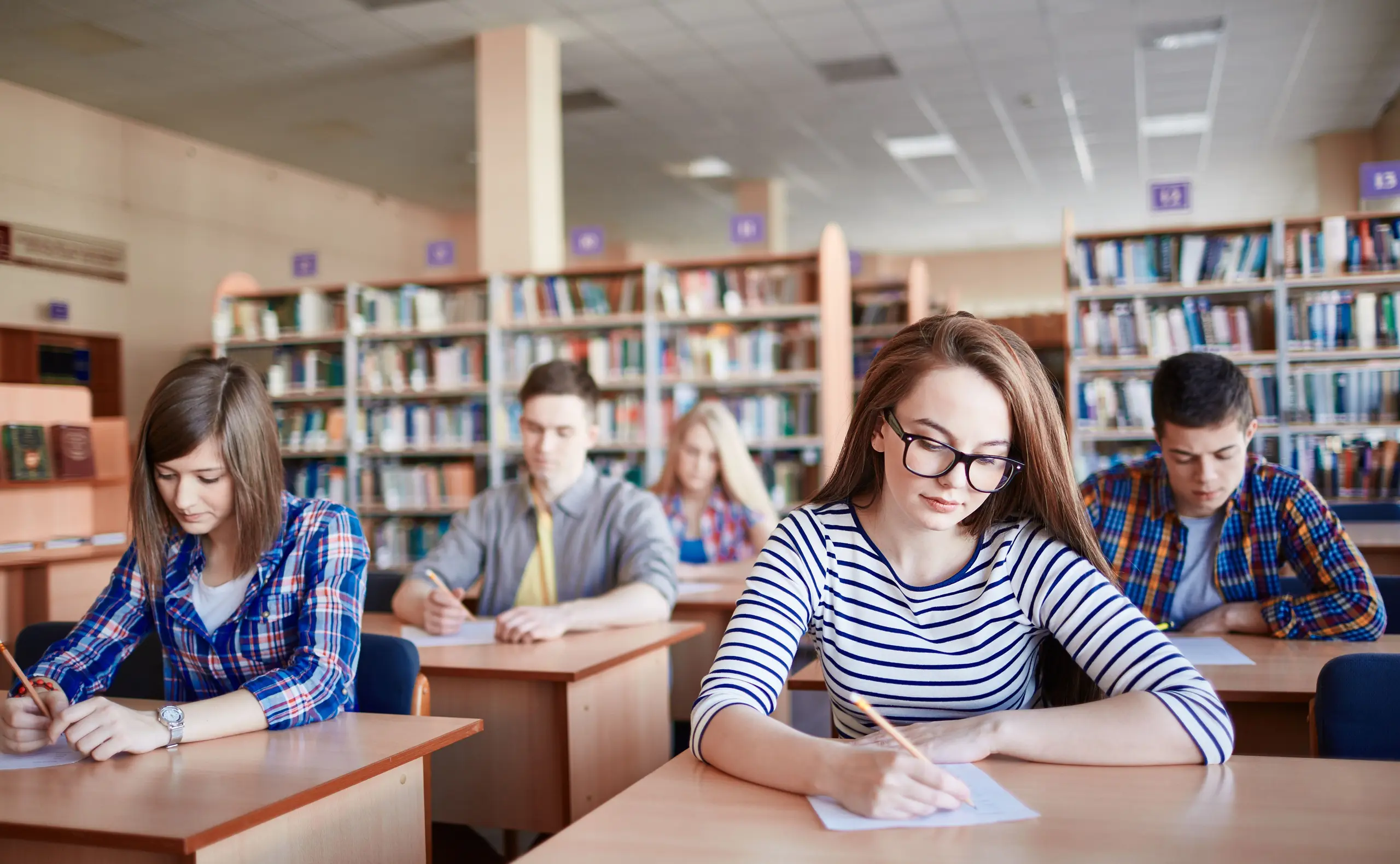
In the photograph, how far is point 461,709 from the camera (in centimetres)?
244

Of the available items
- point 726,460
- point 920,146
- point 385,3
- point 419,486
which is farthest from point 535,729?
point 920,146

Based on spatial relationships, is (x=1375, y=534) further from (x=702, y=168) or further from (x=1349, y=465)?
(x=702, y=168)

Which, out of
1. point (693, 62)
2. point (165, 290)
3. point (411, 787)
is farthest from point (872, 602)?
point (165, 290)

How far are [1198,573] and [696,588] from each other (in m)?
1.52

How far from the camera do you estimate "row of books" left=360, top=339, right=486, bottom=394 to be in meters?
6.74

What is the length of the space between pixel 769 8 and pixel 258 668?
17.7ft

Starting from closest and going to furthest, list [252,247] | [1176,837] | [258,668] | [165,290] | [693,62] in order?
[1176,837], [258,668], [693,62], [165,290], [252,247]

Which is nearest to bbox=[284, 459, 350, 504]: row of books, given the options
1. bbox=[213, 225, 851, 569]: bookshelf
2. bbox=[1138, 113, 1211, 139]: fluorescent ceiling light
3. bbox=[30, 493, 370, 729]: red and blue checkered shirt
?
bbox=[213, 225, 851, 569]: bookshelf

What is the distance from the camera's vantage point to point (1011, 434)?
4.90 ft

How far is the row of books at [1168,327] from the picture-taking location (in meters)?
5.86

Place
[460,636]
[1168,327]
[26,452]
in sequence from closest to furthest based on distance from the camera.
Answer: [460,636], [26,452], [1168,327]

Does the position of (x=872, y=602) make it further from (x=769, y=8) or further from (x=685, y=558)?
(x=769, y=8)

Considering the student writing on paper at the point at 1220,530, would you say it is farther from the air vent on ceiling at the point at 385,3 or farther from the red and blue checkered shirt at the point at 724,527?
the air vent on ceiling at the point at 385,3

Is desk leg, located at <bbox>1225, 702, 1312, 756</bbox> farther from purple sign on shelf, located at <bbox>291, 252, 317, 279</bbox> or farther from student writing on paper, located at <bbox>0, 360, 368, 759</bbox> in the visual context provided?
purple sign on shelf, located at <bbox>291, 252, 317, 279</bbox>
